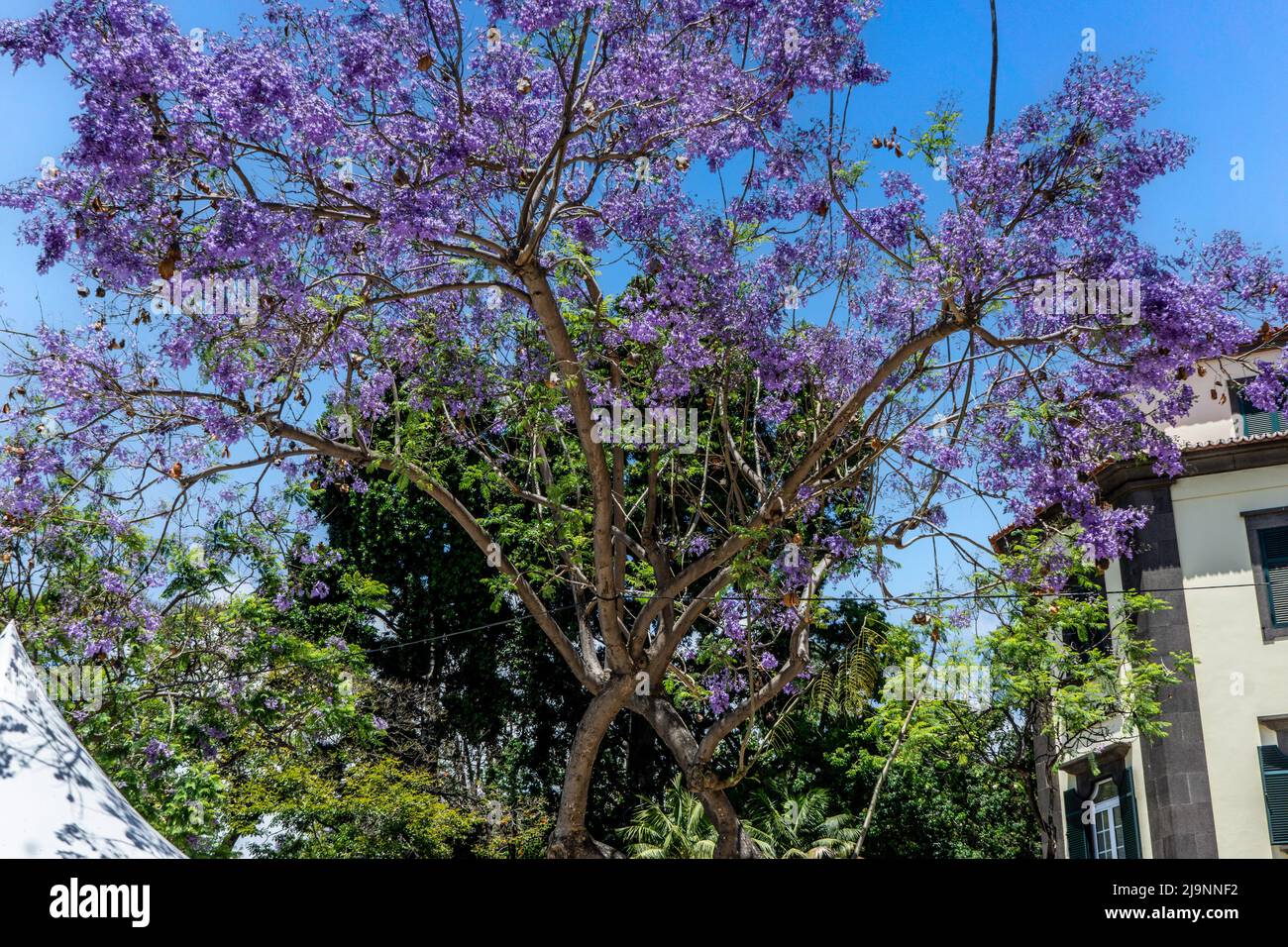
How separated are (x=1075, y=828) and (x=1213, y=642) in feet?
13.3

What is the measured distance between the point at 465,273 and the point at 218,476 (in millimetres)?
2621

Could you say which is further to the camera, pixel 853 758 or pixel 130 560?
pixel 853 758

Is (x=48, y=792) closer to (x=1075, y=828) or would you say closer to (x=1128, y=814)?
(x=1128, y=814)

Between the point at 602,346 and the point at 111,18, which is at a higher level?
the point at 111,18

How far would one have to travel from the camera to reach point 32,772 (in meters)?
5.67

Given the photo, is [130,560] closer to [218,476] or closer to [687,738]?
[218,476]

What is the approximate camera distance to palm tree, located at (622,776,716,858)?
51.4 feet

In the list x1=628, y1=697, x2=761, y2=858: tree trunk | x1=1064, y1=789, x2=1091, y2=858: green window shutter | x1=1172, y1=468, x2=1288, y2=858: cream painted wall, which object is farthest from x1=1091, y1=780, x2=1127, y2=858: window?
x1=628, y1=697, x2=761, y2=858: tree trunk
